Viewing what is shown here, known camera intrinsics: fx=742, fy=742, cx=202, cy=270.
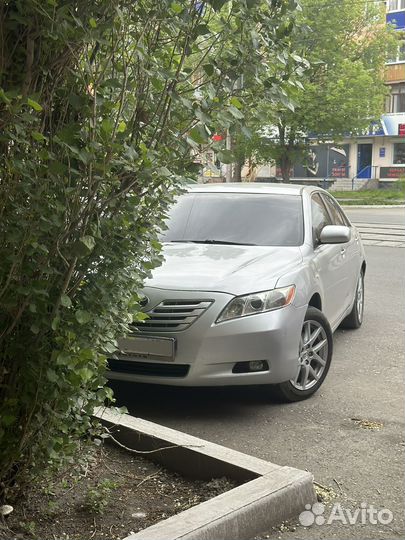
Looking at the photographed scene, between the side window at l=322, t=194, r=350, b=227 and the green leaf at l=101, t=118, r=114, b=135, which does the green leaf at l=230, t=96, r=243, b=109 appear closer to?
the green leaf at l=101, t=118, r=114, b=135

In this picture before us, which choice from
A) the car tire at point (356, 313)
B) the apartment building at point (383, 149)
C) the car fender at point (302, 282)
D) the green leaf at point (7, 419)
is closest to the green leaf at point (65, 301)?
the green leaf at point (7, 419)

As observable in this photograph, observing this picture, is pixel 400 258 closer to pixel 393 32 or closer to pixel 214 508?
pixel 214 508

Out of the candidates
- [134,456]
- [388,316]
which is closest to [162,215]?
[134,456]

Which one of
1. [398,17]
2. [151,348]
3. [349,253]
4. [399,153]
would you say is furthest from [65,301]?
[398,17]

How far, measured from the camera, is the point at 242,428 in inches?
198

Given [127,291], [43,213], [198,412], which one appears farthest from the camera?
[198,412]

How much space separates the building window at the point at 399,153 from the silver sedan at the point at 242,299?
148ft

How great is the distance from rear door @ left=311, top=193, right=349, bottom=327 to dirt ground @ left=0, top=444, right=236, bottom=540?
273 centimetres

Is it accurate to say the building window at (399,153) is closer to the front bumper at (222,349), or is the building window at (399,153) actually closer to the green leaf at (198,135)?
the front bumper at (222,349)

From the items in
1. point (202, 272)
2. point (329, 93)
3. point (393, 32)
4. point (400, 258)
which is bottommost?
point (400, 258)

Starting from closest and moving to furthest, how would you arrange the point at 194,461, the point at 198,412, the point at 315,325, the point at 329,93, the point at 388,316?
the point at 194,461, the point at 198,412, the point at 315,325, the point at 388,316, the point at 329,93

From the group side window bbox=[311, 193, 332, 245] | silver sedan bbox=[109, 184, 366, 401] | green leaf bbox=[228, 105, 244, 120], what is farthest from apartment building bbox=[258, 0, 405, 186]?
green leaf bbox=[228, 105, 244, 120]

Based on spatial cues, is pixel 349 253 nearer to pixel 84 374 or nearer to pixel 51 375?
pixel 84 374

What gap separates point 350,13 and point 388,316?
97.9ft
